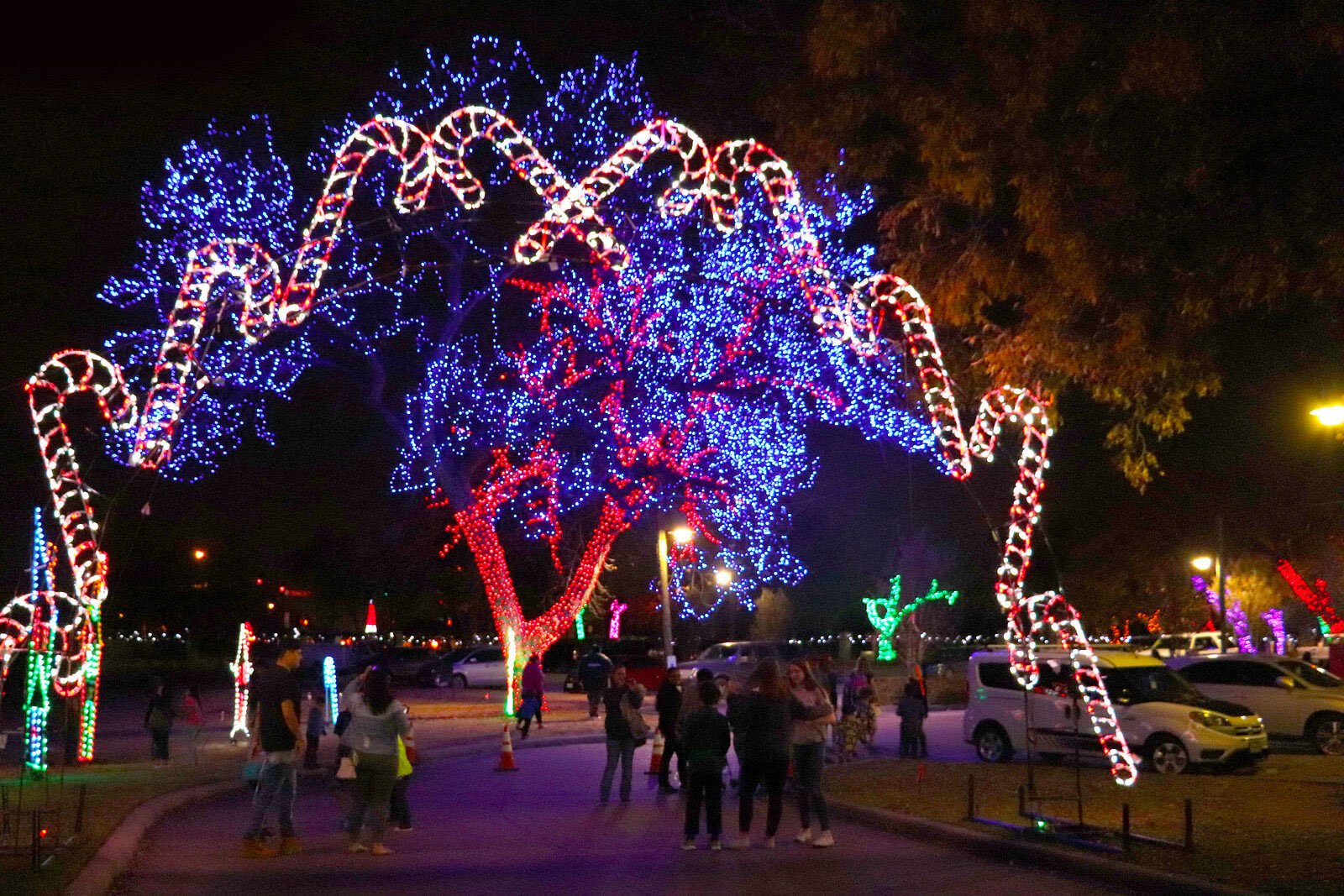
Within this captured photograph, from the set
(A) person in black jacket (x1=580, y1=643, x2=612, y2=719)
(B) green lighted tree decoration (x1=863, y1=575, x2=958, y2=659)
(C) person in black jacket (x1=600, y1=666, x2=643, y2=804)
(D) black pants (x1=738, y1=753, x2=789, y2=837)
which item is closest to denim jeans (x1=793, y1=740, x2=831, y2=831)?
(D) black pants (x1=738, y1=753, x2=789, y2=837)

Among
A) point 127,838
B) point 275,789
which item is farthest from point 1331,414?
point 127,838

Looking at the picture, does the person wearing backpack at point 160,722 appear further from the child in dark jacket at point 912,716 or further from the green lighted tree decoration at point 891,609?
the green lighted tree decoration at point 891,609

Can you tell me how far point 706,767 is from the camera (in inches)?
515

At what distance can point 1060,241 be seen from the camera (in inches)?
547

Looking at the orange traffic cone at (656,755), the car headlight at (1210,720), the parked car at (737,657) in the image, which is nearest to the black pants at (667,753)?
the orange traffic cone at (656,755)

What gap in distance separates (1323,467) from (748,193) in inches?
754

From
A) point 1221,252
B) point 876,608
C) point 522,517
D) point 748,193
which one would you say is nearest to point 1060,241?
point 1221,252

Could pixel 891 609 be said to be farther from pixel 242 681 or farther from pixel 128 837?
pixel 128 837

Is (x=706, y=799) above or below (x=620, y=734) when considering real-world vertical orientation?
below

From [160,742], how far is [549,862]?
11.6m

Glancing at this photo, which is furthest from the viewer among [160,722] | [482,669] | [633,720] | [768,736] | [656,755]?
[482,669]

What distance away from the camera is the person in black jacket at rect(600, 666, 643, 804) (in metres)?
17.1

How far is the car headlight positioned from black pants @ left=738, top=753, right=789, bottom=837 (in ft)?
28.1

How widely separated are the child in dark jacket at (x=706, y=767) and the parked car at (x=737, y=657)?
29.1m
